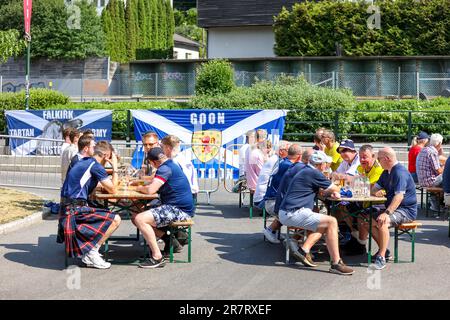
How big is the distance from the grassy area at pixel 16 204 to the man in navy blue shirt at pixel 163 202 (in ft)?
12.6

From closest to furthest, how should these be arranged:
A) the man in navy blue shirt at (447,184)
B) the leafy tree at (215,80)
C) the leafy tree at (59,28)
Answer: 1. the man in navy blue shirt at (447,184)
2. the leafy tree at (215,80)
3. the leafy tree at (59,28)

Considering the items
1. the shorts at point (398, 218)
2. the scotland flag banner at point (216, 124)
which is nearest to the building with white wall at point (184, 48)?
the scotland flag banner at point (216, 124)

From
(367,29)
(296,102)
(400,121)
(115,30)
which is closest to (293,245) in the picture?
(296,102)

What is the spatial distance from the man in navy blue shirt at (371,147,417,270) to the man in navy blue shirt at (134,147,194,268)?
2.44 metres

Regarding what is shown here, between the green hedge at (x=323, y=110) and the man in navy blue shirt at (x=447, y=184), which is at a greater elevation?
the green hedge at (x=323, y=110)

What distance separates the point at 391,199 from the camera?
1012cm

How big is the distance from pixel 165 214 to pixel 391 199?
2.90m

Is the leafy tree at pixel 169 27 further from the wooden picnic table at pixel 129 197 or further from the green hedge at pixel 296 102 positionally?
the wooden picnic table at pixel 129 197

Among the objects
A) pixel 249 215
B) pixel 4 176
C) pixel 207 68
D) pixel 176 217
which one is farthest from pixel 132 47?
pixel 176 217

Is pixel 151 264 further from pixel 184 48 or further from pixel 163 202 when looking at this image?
pixel 184 48

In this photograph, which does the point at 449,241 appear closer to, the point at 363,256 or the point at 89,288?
the point at 363,256

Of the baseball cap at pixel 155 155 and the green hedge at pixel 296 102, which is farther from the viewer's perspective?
the green hedge at pixel 296 102

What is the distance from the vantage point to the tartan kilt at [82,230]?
9.73m

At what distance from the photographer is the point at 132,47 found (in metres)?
64.8
